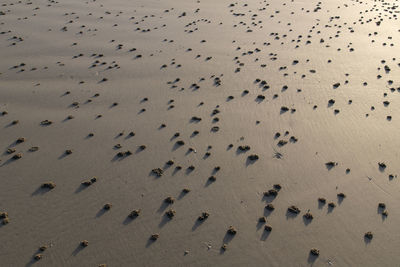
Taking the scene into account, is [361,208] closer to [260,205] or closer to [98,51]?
[260,205]

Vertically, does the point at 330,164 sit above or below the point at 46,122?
below

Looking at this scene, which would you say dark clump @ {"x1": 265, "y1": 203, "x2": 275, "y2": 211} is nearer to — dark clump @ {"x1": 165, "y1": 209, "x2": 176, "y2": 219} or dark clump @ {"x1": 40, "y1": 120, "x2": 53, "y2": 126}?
dark clump @ {"x1": 165, "y1": 209, "x2": 176, "y2": 219}

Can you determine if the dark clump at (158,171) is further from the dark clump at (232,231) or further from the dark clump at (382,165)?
the dark clump at (382,165)

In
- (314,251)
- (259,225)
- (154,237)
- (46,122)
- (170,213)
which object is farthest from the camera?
(46,122)

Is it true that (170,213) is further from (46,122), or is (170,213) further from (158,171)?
(46,122)

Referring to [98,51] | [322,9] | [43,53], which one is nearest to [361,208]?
[98,51]

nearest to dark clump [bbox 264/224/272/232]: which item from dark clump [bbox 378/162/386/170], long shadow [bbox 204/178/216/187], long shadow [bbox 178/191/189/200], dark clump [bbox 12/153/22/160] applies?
long shadow [bbox 204/178/216/187]

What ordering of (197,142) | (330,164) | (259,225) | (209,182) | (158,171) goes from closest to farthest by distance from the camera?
(259,225) → (209,182) → (158,171) → (330,164) → (197,142)

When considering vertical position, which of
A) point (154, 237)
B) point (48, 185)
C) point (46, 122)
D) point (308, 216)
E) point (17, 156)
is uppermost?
point (46, 122)

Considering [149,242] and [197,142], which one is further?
[197,142]

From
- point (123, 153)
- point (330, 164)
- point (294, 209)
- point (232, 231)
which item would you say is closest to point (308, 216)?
point (294, 209)
